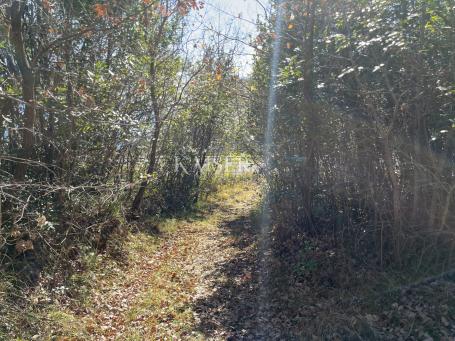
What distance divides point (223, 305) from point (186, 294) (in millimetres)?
731

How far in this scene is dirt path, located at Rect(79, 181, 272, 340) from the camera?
523cm

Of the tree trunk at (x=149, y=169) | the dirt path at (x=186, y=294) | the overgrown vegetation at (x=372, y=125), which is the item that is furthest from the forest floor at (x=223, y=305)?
the tree trunk at (x=149, y=169)

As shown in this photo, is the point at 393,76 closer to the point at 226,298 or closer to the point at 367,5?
the point at 367,5

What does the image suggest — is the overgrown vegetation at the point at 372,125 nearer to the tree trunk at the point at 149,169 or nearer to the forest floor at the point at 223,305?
the forest floor at the point at 223,305

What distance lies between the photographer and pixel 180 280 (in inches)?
275

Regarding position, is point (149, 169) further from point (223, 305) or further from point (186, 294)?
point (223, 305)

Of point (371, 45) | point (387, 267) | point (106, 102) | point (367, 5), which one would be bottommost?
point (387, 267)

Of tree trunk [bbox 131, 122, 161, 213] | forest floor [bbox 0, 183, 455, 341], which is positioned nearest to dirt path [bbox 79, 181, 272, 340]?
forest floor [bbox 0, 183, 455, 341]

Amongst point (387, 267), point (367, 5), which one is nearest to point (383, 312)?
point (387, 267)

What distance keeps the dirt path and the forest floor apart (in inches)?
0.6

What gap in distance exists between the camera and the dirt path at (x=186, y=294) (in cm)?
523

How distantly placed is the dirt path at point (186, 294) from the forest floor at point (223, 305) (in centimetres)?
1

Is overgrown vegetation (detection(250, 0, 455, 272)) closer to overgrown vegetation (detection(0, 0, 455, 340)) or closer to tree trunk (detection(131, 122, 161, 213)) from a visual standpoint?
overgrown vegetation (detection(0, 0, 455, 340))

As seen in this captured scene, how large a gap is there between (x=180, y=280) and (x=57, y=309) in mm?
2275
